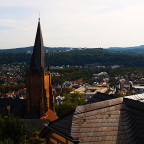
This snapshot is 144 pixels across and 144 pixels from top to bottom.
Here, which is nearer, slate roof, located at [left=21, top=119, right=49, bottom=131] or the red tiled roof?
slate roof, located at [left=21, top=119, right=49, bottom=131]

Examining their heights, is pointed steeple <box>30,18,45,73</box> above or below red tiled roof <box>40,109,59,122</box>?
above

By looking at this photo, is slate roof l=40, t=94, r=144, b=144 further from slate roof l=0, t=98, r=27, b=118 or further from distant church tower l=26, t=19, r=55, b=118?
slate roof l=0, t=98, r=27, b=118

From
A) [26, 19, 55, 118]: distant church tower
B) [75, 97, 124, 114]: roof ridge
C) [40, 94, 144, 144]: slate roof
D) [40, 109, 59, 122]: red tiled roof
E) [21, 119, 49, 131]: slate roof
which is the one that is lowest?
[21, 119, 49, 131]: slate roof

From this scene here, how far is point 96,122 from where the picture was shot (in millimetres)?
9359

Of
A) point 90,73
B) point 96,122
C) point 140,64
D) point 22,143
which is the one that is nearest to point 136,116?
point 96,122

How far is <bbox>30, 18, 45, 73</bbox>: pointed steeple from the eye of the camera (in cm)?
3459

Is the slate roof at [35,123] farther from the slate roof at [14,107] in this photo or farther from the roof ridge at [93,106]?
the roof ridge at [93,106]

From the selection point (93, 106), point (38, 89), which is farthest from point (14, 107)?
point (93, 106)

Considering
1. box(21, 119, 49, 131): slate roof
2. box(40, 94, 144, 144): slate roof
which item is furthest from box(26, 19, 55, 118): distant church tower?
box(40, 94, 144, 144): slate roof

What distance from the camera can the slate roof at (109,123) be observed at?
8930 millimetres

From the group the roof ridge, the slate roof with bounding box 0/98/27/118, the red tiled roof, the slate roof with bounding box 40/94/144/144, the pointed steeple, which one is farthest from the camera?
the slate roof with bounding box 0/98/27/118

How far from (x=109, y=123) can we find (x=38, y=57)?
2682 cm

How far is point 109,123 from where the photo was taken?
9.34 meters

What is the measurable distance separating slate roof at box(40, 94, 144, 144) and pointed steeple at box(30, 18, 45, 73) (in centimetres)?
2484
